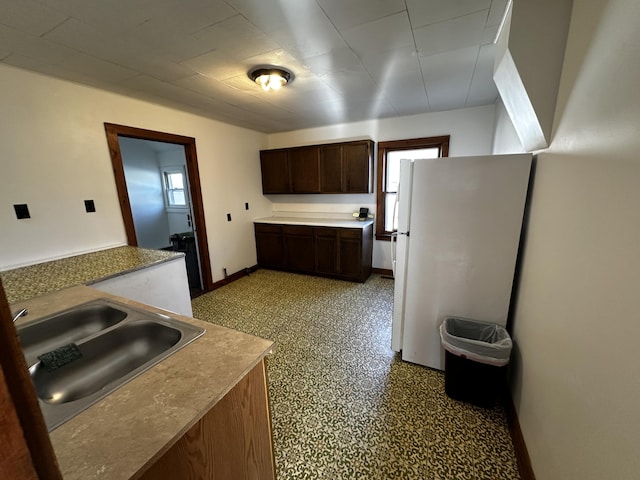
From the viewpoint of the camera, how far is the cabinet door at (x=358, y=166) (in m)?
3.74

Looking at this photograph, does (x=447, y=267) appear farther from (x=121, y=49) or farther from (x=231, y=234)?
(x=231, y=234)

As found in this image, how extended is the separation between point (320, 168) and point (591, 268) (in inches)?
137

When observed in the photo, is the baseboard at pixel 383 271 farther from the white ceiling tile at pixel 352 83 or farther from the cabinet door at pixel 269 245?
the white ceiling tile at pixel 352 83

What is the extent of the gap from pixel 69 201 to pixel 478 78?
12.5 ft

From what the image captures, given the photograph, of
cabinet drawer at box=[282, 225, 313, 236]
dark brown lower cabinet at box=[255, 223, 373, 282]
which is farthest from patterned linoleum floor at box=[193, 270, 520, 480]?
cabinet drawer at box=[282, 225, 313, 236]

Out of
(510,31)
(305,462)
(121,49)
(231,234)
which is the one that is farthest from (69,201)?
(510,31)

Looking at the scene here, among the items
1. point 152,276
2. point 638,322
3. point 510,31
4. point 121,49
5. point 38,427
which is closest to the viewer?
point 38,427

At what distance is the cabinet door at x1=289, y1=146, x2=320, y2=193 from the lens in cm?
408

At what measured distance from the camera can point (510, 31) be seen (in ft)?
4.49

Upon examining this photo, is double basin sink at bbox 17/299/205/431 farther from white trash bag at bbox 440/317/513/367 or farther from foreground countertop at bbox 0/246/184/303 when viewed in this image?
white trash bag at bbox 440/317/513/367

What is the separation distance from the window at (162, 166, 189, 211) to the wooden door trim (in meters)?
2.33

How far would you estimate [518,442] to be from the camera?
144 cm

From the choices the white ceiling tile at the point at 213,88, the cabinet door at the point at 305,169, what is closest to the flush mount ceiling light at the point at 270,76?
the white ceiling tile at the point at 213,88

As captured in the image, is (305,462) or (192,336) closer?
(192,336)
